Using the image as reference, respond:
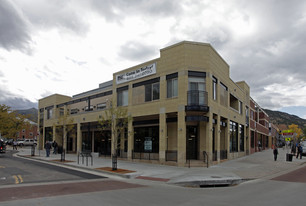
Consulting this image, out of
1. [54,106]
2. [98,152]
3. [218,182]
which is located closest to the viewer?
[218,182]

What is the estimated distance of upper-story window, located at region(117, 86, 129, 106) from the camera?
2584cm

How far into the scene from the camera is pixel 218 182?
13.1 meters

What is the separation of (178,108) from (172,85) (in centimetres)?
219

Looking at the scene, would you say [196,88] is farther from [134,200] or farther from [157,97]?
[134,200]

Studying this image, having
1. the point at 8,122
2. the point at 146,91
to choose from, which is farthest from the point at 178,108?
the point at 8,122

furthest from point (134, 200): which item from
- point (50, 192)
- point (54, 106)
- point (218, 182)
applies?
point (54, 106)

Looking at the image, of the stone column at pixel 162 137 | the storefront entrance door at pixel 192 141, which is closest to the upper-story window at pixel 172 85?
the stone column at pixel 162 137

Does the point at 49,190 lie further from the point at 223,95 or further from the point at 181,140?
the point at 223,95

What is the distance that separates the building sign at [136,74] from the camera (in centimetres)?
2312

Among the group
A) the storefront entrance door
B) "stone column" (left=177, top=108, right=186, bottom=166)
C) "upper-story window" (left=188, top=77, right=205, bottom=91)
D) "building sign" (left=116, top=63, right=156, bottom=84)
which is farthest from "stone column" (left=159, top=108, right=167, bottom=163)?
"building sign" (left=116, top=63, right=156, bottom=84)

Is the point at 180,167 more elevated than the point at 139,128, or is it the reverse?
the point at 139,128

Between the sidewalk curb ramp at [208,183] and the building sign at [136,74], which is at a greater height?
the building sign at [136,74]

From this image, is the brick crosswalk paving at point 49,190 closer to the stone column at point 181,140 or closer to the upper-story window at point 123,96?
the stone column at point 181,140

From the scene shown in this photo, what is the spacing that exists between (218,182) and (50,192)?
7824 mm
